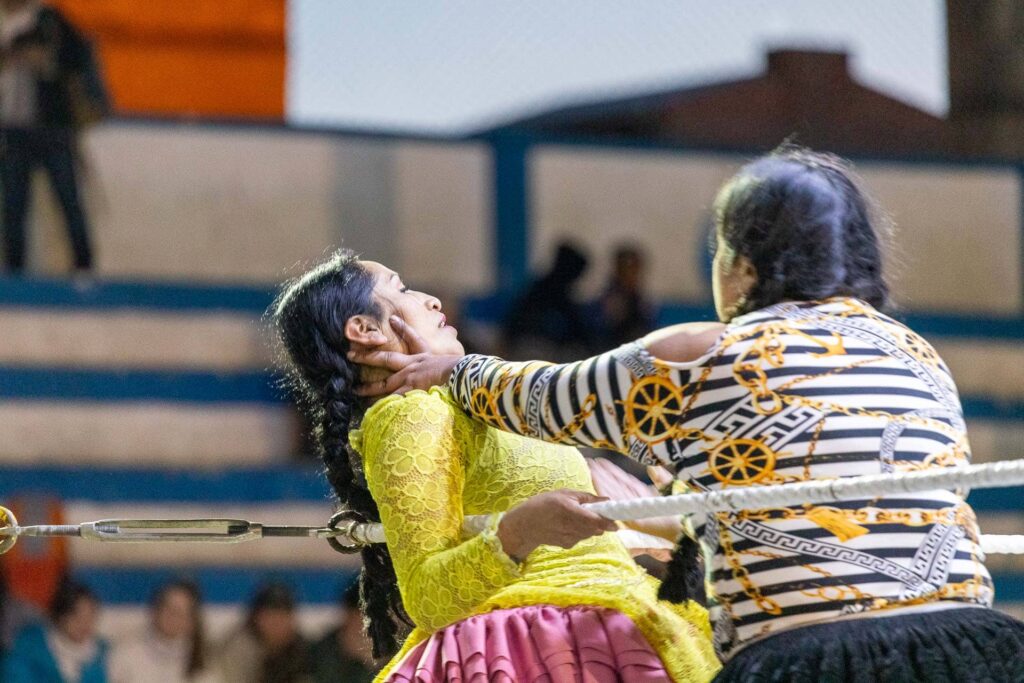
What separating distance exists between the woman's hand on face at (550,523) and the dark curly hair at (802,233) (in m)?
0.31

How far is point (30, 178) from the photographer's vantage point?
23.4 feet

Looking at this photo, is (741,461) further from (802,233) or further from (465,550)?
(465,550)

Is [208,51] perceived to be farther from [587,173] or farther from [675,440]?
[675,440]

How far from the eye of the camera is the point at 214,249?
24.5 ft

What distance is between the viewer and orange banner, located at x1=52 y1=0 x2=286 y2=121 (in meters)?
7.53

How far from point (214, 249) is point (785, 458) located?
226 inches

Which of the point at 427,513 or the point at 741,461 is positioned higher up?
the point at 741,461

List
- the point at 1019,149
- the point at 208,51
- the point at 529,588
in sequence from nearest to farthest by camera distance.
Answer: the point at 529,588 → the point at 208,51 → the point at 1019,149

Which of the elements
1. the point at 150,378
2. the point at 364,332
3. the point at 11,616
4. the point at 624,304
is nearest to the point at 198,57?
the point at 150,378

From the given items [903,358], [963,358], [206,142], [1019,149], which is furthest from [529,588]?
[1019,149]

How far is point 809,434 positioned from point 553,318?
4836 millimetres

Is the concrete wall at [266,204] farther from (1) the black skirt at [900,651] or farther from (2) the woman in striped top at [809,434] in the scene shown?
(1) the black skirt at [900,651]

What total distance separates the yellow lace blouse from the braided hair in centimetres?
10

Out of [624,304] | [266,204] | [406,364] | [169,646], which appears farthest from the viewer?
[266,204]
